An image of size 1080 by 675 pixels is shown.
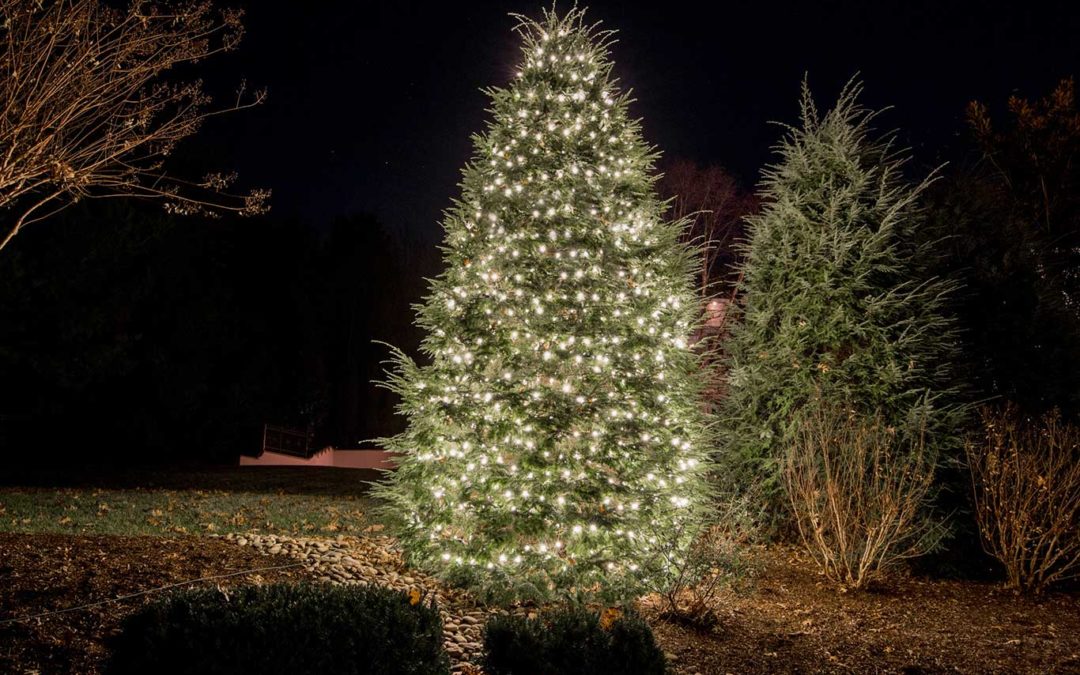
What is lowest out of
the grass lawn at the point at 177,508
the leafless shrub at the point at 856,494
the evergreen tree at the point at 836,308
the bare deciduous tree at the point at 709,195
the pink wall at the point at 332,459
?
the grass lawn at the point at 177,508

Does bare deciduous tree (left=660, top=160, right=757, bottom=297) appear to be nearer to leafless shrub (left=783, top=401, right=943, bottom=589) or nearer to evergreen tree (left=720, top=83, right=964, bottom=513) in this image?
evergreen tree (left=720, top=83, right=964, bottom=513)

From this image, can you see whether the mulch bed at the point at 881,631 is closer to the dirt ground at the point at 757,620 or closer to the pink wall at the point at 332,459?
the dirt ground at the point at 757,620

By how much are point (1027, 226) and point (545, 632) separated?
33.7ft

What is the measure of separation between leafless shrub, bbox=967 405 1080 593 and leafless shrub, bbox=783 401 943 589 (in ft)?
1.89

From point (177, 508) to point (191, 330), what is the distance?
1441 cm

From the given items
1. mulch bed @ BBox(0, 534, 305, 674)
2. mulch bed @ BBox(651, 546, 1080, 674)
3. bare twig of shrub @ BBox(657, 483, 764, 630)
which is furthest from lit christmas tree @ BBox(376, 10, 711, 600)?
mulch bed @ BBox(0, 534, 305, 674)

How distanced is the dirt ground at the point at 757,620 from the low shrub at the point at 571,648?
1.37 metres

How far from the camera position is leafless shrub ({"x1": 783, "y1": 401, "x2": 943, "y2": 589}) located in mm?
7934

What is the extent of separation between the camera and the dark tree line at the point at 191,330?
2050 cm

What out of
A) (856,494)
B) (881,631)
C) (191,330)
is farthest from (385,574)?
(191,330)

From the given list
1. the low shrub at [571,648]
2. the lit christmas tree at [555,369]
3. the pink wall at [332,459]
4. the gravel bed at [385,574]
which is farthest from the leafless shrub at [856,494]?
the pink wall at [332,459]

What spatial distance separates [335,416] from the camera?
29766 mm

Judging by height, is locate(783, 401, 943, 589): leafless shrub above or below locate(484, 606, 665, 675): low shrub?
above

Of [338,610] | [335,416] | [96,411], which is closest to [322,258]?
[335,416]
